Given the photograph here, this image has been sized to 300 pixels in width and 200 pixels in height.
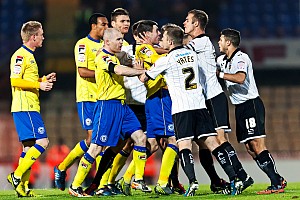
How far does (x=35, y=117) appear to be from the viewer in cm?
974

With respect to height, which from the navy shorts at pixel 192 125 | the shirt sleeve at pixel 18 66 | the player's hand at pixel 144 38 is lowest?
the navy shorts at pixel 192 125

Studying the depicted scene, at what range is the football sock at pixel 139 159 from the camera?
9.54 metres

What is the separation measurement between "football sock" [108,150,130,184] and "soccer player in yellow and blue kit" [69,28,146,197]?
0.64 metres

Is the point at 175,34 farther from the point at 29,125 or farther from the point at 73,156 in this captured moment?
the point at 73,156

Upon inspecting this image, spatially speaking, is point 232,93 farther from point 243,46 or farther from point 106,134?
point 243,46

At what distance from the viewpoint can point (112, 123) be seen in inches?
368

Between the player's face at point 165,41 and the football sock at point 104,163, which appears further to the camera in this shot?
the football sock at point 104,163

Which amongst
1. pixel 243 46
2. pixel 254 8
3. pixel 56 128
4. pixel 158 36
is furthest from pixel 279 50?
→ pixel 158 36

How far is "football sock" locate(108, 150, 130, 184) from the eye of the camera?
33.0ft

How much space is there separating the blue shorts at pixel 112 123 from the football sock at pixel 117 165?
0.72 m

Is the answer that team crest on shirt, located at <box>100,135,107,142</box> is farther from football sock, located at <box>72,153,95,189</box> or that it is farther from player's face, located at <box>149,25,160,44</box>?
player's face, located at <box>149,25,160,44</box>

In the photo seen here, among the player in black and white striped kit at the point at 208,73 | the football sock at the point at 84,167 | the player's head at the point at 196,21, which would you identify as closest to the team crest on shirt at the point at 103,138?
the football sock at the point at 84,167

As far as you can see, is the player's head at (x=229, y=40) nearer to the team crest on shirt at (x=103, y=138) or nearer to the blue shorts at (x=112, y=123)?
the blue shorts at (x=112, y=123)

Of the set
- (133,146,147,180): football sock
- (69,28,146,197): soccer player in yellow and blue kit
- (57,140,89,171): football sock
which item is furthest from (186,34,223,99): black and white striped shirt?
(57,140,89,171): football sock
